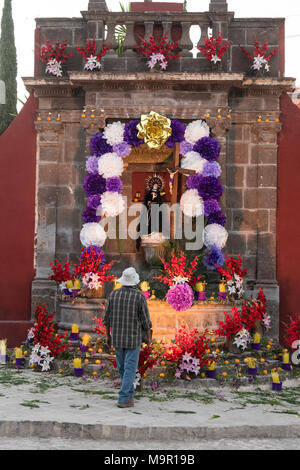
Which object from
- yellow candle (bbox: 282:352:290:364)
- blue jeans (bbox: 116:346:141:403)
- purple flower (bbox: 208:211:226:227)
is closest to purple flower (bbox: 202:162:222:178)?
purple flower (bbox: 208:211:226:227)

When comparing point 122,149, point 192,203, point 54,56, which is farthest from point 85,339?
point 54,56

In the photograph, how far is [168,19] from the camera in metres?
11.8

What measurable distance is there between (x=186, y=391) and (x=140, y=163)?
5.69 metres

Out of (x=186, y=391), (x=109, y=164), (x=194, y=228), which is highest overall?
(x=109, y=164)

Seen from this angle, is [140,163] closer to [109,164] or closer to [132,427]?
[109,164]

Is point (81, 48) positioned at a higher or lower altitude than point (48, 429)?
higher

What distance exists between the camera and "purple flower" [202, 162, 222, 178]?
1139 cm

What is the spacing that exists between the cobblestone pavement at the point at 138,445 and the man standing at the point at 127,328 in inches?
44.8

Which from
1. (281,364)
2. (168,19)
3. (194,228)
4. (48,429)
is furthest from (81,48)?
(48,429)

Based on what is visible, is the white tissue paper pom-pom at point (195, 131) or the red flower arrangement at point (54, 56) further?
the red flower arrangement at point (54, 56)

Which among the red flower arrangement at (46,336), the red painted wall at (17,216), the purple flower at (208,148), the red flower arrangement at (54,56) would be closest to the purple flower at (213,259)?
the purple flower at (208,148)

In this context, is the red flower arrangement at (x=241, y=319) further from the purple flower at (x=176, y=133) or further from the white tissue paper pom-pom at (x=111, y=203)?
the purple flower at (x=176, y=133)

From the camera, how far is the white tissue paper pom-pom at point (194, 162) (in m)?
11.5

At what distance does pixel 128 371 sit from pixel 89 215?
4.67 meters
